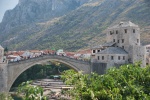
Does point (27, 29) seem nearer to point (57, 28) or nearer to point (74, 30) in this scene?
point (57, 28)

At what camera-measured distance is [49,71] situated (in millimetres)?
67000

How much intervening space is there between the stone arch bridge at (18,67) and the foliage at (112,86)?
27.1 metres

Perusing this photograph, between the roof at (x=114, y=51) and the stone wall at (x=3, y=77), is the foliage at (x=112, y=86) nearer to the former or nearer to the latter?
the stone wall at (x=3, y=77)

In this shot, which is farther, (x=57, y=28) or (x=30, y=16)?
(x=30, y=16)

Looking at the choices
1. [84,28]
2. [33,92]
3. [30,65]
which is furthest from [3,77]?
[84,28]

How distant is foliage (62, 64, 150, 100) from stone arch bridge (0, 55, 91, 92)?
27095 millimetres

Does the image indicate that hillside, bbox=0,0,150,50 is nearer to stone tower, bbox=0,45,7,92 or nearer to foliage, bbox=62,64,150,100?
stone tower, bbox=0,45,7,92

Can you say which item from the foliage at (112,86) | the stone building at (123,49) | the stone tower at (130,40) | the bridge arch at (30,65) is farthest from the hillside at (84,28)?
the foliage at (112,86)

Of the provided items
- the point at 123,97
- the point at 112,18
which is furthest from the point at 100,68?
the point at 112,18

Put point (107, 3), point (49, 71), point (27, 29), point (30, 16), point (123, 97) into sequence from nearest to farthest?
1. point (123, 97)
2. point (49, 71)
3. point (107, 3)
4. point (27, 29)
5. point (30, 16)

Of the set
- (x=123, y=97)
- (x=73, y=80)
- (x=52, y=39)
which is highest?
(x=52, y=39)

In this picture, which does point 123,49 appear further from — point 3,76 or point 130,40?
point 3,76

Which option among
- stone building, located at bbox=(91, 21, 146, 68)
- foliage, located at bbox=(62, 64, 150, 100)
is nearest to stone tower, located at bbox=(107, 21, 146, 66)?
stone building, located at bbox=(91, 21, 146, 68)

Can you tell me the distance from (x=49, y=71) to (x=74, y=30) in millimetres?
67532
